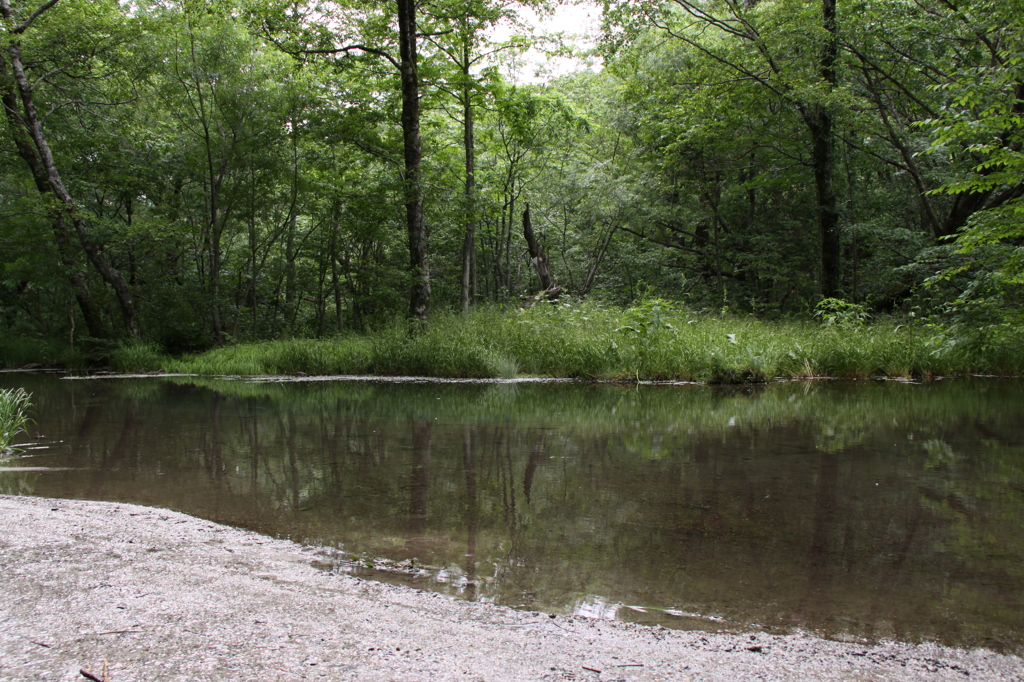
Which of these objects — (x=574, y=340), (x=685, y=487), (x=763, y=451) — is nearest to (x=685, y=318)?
(x=574, y=340)

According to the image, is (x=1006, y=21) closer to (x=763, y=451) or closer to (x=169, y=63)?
(x=763, y=451)

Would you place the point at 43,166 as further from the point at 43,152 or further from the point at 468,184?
the point at 468,184

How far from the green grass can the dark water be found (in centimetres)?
281

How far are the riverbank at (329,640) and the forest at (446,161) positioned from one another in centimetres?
893

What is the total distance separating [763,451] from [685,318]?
27.6 ft

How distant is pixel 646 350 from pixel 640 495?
7278 mm

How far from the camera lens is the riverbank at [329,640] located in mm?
1732

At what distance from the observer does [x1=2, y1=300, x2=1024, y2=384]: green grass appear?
10578 millimetres

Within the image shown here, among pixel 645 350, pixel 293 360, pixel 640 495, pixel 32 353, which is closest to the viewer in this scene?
pixel 640 495

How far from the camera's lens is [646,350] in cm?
1079

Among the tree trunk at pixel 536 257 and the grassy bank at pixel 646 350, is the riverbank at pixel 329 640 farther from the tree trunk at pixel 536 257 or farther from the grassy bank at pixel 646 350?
the tree trunk at pixel 536 257

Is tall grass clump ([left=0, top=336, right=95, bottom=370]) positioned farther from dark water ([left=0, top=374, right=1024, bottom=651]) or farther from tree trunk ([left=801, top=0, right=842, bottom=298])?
tree trunk ([left=801, top=0, right=842, bottom=298])

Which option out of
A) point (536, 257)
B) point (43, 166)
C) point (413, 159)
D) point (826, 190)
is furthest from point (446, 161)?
point (43, 166)

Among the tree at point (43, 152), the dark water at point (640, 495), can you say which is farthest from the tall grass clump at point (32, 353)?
the dark water at point (640, 495)
